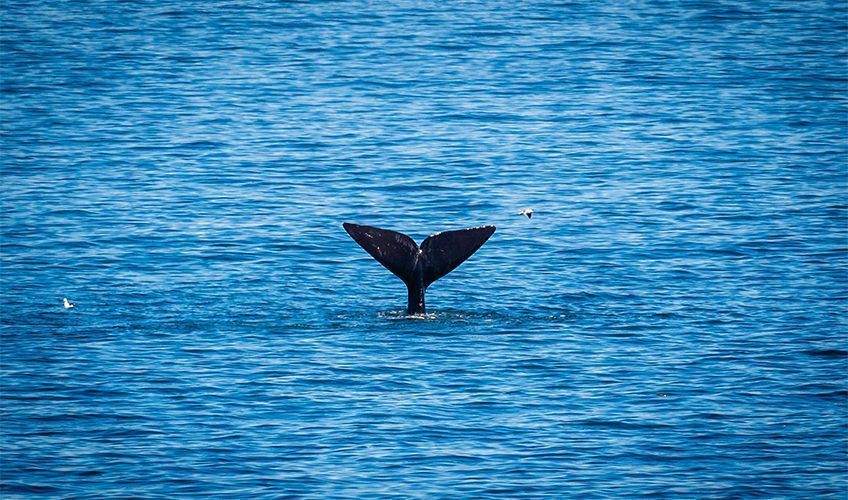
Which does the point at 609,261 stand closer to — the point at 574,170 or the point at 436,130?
the point at 574,170

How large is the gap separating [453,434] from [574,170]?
15.5 metres

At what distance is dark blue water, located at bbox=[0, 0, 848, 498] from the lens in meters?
14.3

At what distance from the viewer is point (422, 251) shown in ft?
58.6

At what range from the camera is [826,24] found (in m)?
46.2

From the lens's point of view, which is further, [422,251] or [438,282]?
[438,282]

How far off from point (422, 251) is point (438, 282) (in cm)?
313

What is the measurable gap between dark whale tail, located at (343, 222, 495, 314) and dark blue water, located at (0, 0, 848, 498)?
30.6 inches

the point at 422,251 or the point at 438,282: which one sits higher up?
the point at 422,251

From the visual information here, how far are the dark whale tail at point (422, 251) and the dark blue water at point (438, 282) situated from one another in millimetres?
778

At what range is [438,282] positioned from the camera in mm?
20969

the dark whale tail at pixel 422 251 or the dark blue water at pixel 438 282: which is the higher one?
the dark whale tail at pixel 422 251

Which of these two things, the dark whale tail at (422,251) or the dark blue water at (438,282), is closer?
the dark blue water at (438,282)

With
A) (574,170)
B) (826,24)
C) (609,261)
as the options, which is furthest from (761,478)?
(826,24)

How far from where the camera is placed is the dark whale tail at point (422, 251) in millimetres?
17641
